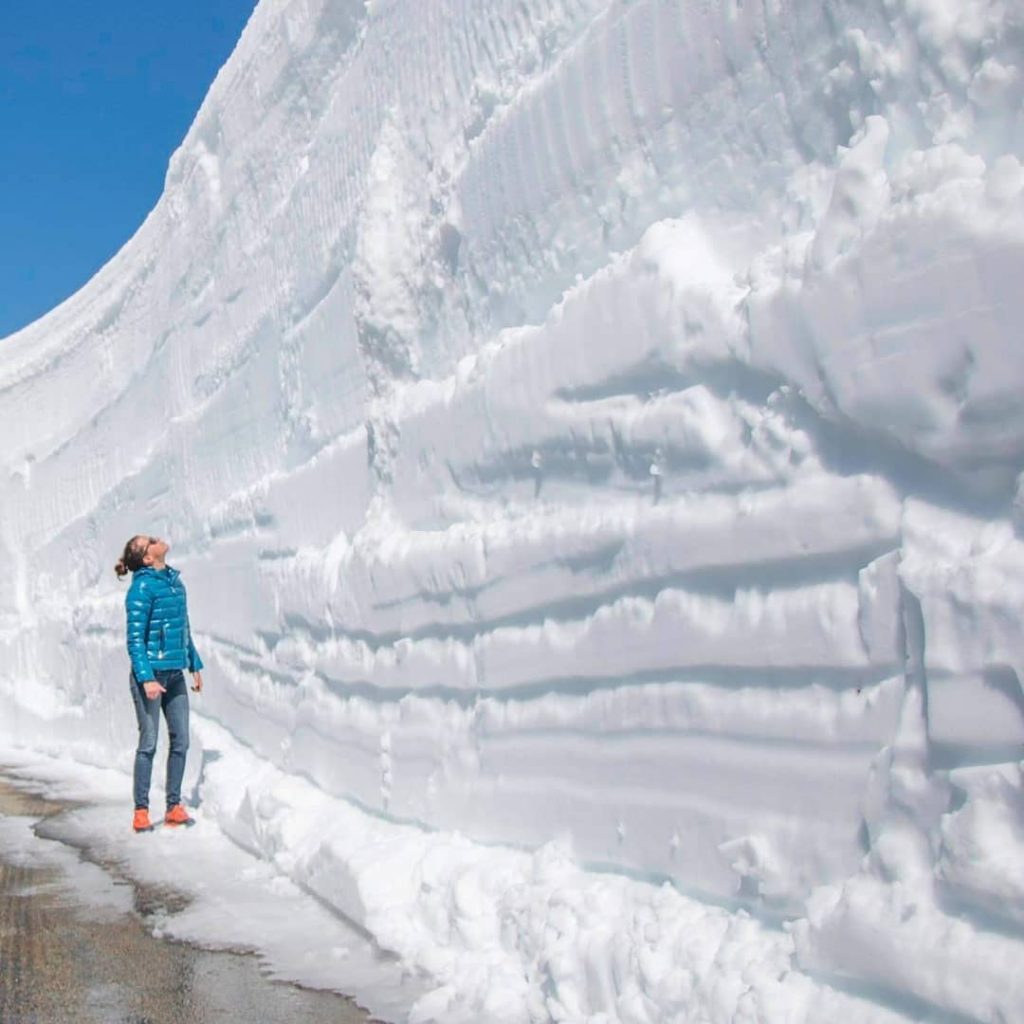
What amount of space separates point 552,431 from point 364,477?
176 centimetres

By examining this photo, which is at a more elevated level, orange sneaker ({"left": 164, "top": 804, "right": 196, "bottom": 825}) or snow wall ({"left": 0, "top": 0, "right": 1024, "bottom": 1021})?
snow wall ({"left": 0, "top": 0, "right": 1024, "bottom": 1021})

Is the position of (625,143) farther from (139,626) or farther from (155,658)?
(155,658)

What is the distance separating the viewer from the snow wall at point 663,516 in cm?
214

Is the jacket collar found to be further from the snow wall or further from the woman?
the snow wall

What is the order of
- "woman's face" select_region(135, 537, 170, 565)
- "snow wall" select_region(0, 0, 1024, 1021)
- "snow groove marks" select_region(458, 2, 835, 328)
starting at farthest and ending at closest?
"woman's face" select_region(135, 537, 170, 565)
"snow groove marks" select_region(458, 2, 835, 328)
"snow wall" select_region(0, 0, 1024, 1021)

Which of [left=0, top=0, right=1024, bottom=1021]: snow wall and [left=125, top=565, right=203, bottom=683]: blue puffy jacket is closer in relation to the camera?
[left=0, top=0, right=1024, bottom=1021]: snow wall

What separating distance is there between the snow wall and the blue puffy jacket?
443 millimetres

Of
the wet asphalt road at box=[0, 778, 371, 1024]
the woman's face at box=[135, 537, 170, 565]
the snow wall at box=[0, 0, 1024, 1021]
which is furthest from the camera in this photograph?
the woman's face at box=[135, 537, 170, 565]

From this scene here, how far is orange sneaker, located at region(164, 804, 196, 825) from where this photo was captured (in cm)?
595

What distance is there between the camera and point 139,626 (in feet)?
19.4

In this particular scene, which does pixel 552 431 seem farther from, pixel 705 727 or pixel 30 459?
pixel 30 459

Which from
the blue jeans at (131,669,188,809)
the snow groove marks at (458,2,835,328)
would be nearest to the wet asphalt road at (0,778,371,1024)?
the blue jeans at (131,669,188,809)

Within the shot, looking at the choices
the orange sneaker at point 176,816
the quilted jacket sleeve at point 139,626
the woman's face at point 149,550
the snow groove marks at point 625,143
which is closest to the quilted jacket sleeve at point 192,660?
the quilted jacket sleeve at point 139,626

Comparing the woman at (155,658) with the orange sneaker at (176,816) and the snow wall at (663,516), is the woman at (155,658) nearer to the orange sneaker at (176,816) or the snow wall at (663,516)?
the orange sneaker at (176,816)
